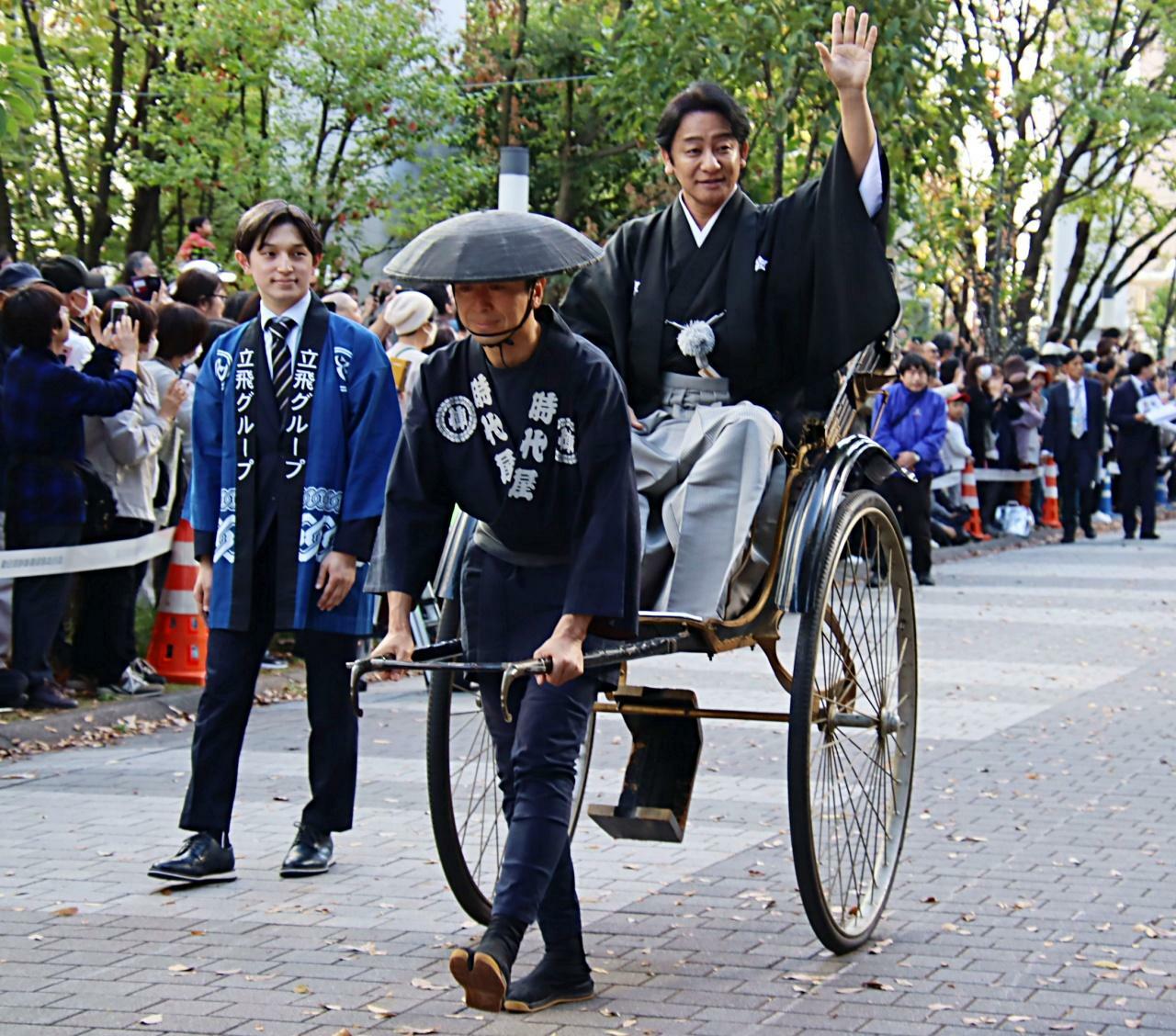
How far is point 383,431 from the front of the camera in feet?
20.7

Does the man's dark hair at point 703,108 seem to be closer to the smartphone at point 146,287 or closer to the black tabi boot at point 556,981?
the black tabi boot at point 556,981

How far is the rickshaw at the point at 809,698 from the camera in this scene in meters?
5.14

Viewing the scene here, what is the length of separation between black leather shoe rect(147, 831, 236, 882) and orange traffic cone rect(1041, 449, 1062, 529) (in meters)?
18.1

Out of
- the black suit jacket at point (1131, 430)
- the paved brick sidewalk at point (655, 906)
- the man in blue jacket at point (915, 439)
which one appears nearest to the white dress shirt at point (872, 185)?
the paved brick sidewalk at point (655, 906)

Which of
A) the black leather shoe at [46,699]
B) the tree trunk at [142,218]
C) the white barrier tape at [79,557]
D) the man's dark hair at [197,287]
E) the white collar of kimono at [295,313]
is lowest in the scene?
the black leather shoe at [46,699]

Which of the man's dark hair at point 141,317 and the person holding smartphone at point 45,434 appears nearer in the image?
the person holding smartphone at point 45,434

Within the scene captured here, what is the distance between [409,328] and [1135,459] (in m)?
13.2

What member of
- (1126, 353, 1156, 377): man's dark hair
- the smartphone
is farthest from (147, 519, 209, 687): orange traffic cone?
(1126, 353, 1156, 377): man's dark hair

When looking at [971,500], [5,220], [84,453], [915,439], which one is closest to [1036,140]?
[971,500]

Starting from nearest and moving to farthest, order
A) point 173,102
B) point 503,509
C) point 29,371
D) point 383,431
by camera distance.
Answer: point 503,509 → point 383,431 → point 29,371 → point 173,102

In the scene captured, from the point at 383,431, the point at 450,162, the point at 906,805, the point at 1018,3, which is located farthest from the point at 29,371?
the point at 1018,3

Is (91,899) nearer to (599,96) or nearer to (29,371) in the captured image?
(29,371)

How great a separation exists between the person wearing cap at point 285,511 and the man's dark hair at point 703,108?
126cm

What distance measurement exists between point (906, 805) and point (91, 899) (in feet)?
7.90
